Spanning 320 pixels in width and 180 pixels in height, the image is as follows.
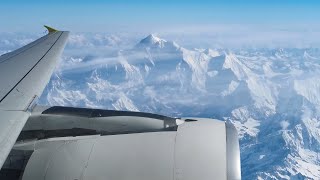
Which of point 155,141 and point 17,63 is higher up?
point 17,63

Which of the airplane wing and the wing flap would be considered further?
the wing flap

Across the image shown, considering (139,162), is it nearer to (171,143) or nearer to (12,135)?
(171,143)

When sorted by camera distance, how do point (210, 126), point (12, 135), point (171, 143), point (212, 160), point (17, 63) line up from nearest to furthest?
1. point (12, 135)
2. point (212, 160)
3. point (171, 143)
4. point (210, 126)
5. point (17, 63)

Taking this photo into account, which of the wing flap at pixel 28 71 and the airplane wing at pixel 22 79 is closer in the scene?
the airplane wing at pixel 22 79

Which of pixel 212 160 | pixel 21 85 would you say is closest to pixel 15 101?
pixel 21 85

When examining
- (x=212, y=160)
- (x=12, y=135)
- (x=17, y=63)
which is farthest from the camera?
(x=17, y=63)

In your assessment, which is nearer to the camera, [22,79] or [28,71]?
[22,79]

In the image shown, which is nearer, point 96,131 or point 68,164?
point 68,164
